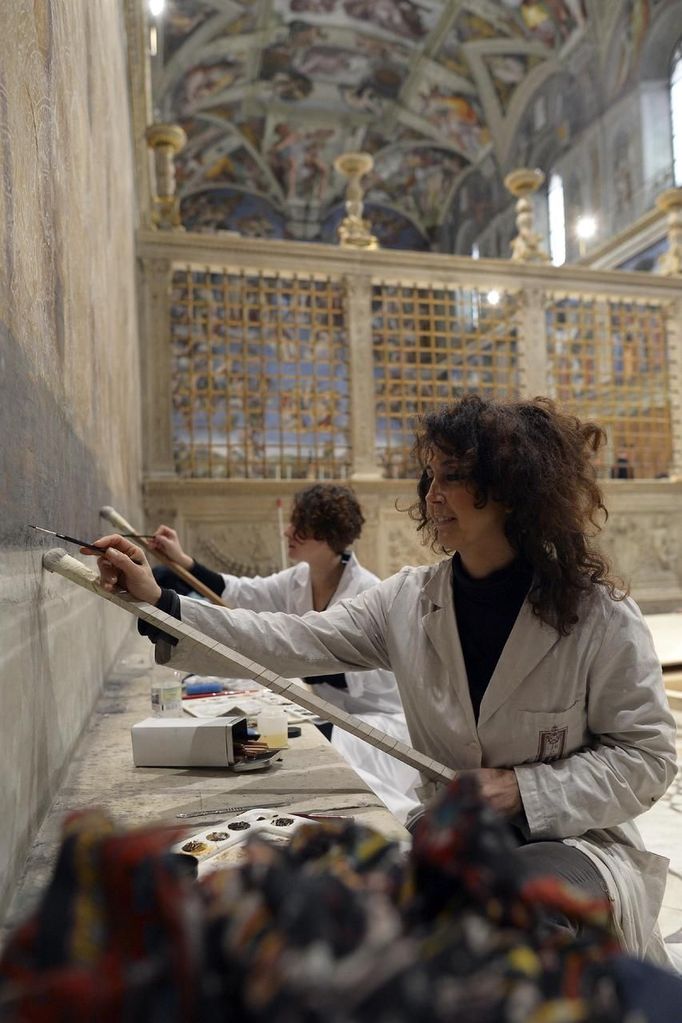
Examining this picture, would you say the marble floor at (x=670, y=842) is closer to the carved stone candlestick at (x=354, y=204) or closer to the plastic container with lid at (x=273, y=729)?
the plastic container with lid at (x=273, y=729)

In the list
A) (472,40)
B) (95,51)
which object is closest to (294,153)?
(472,40)

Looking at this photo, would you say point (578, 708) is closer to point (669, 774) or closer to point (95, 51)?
point (669, 774)

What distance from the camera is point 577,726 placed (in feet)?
5.87

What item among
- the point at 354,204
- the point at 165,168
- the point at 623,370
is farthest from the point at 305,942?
the point at 623,370

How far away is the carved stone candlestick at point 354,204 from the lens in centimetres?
934

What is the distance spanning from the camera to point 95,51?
344 centimetres

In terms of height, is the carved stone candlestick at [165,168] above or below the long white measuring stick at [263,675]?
above

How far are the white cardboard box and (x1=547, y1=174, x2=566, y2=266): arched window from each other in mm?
17728

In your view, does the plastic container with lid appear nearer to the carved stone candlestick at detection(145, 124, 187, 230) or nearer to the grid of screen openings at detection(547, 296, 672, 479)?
the carved stone candlestick at detection(145, 124, 187, 230)

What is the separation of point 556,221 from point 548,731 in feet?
61.2

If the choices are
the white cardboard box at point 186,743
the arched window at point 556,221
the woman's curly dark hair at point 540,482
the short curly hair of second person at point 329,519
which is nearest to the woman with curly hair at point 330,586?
the short curly hair of second person at point 329,519

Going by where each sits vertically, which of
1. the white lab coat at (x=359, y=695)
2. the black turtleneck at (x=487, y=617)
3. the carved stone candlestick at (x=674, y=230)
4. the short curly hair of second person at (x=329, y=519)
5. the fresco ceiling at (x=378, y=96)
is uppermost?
the fresco ceiling at (x=378, y=96)

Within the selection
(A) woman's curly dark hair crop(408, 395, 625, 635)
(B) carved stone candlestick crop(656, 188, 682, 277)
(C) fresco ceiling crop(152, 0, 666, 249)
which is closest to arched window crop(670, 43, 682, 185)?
(C) fresco ceiling crop(152, 0, 666, 249)

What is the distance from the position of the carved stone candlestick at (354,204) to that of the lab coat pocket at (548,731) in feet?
27.6
